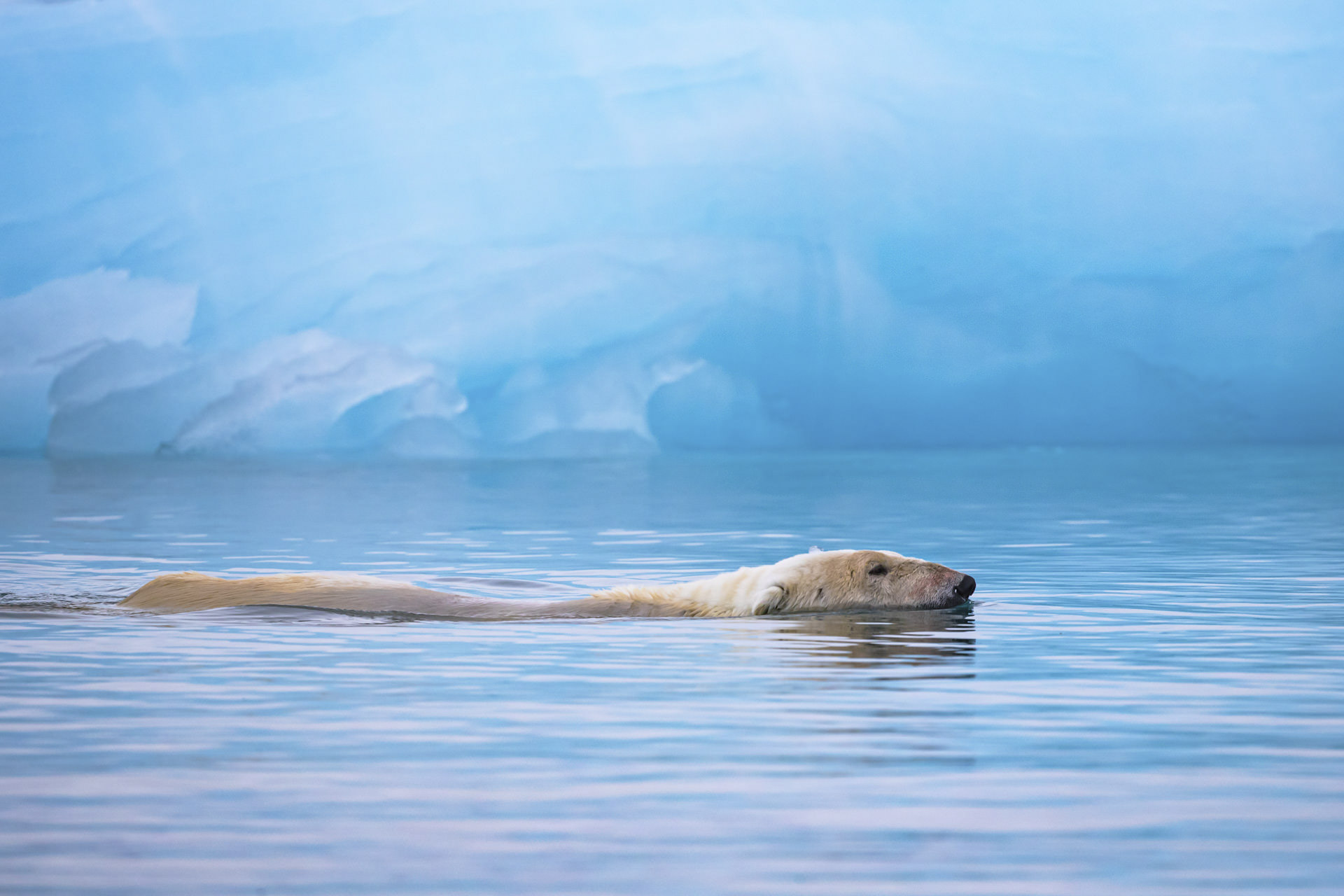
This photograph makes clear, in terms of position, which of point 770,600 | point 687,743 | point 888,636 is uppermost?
point 770,600

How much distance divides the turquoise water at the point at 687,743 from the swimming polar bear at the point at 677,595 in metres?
0.29

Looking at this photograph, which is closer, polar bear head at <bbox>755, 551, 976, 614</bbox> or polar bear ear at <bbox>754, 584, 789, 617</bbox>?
polar bear ear at <bbox>754, 584, 789, 617</bbox>

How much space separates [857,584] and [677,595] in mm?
1626

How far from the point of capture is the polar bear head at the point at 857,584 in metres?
16.1

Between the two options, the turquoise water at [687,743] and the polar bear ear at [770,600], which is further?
the polar bear ear at [770,600]

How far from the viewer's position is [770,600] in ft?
52.4

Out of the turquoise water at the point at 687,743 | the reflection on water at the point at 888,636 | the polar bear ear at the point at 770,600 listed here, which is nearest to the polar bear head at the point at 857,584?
the polar bear ear at the point at 770,600

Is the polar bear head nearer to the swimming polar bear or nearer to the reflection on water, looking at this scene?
the swimming polar bear

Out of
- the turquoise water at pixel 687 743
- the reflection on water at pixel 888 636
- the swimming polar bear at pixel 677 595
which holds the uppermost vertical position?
the swimming polar bear at pixel 677 595

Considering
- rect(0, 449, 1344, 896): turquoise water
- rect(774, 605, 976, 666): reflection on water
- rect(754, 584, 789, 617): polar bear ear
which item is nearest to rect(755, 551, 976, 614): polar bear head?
rect(754, 584, 789, 617): polar bear ear

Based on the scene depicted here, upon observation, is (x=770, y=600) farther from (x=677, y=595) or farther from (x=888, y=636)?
(x=888, y=636)

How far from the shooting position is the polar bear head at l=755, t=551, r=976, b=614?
52.8ft

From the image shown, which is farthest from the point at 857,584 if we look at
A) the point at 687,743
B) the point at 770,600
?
the point at 687,743

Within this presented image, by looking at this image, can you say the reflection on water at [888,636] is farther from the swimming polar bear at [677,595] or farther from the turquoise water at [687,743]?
the swimming polar bear at [677,595]
